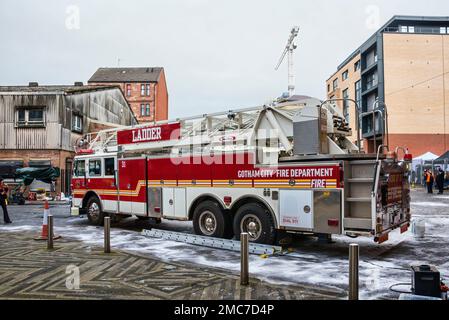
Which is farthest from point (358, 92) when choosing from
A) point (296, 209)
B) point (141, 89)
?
point (296, 209)

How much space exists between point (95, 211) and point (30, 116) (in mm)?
17033

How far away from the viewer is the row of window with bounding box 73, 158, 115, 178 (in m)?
12.5

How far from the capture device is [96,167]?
13.0m

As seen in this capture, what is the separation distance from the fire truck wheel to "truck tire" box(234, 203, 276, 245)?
47 centimetres

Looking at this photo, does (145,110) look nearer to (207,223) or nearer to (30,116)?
(30,116)

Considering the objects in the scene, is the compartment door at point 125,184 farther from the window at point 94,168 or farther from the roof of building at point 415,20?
the roof of building at point 415,20

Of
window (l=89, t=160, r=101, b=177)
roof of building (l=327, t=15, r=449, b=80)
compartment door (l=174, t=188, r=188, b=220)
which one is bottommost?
compartment door (l=174, t=188, r=188, b=220)

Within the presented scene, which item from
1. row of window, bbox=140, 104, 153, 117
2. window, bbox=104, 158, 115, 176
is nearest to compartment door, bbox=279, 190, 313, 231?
window, bbox=104, 158, 115, 176

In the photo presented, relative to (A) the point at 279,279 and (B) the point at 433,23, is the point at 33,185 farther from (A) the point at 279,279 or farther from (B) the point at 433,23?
(B) the point at 433,23

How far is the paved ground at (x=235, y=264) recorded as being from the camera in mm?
5832

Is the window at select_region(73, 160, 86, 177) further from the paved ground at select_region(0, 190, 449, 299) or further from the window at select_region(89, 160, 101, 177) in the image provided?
the paved ground at select_region(0, 190, 449, 299)

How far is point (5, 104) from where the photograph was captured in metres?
26.5

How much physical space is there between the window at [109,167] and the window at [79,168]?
1.27 meters
